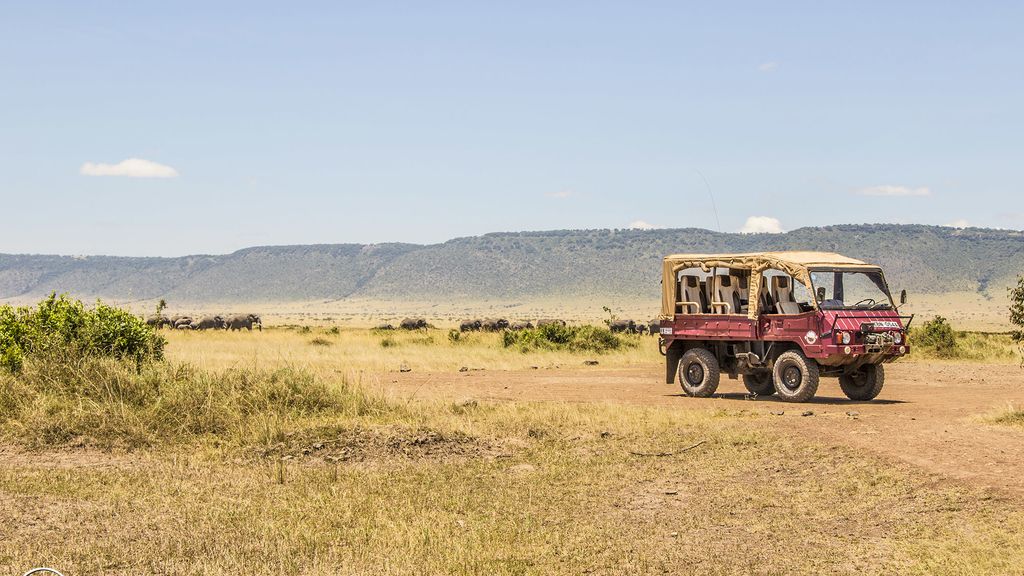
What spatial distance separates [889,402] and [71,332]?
50.2 feet

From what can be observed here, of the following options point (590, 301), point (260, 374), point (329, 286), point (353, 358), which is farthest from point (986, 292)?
point (260, 374)

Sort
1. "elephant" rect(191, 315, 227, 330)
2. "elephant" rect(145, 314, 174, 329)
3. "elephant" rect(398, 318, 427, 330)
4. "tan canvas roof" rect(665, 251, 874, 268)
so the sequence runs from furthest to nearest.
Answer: "elephant" rect(191, 315, 227, 330) → "elephant" rect(398, 318, 427, 330) → "elephant" rect(145, 314, 174, 329) → "tan canvas roof" rect(665, 251, 874, 268)

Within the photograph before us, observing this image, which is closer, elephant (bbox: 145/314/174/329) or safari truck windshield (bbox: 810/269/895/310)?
safari truck windshield (bbox: 810/269/895/310)

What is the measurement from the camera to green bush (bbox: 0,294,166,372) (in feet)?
63.2

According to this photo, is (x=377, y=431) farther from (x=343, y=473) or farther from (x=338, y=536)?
(x=338, y=536)

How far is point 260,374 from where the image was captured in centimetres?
1802

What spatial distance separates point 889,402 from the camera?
20.9 m

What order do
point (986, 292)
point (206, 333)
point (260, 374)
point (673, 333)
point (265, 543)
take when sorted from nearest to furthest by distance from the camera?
point (265, 543), point (260, 374), point (673, 333), point (206, 333), point (986, 292)

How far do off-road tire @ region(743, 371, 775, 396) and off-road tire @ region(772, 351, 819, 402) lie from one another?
130cm

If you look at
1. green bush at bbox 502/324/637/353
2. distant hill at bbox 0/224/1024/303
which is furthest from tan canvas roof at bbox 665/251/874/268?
distant hill at bbox 0/224/1024/303

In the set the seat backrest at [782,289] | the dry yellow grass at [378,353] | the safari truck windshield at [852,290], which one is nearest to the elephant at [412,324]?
the dry yellow grass at [378,353]

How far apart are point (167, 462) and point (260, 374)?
4.03 meters

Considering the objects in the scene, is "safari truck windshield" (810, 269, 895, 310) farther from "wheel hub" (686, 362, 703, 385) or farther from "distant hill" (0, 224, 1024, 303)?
"distant hill" (0, 224, 1024, 303)

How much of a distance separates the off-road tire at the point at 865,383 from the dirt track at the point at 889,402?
0.31m
